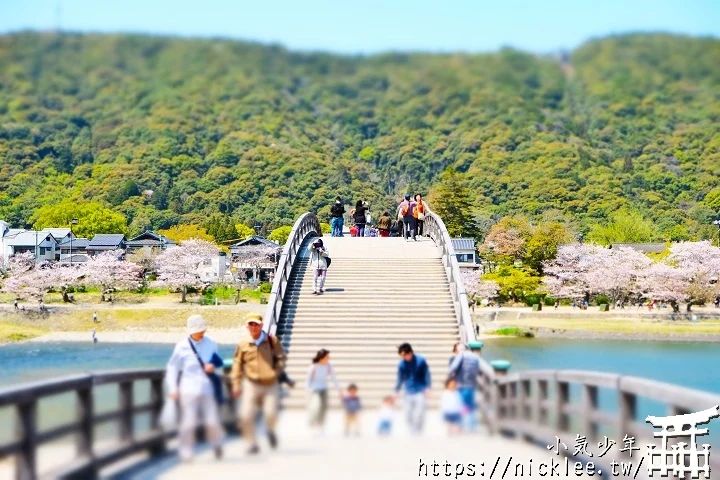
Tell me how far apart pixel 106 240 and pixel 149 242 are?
3823 mm

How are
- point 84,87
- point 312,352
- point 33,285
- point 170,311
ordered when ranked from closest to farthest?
point 312,352 → point 170,311 → point 33,285 → point 84,87

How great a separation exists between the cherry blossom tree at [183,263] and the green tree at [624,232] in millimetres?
33933

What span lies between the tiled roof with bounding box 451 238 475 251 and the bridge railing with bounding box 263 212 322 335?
1827 inches

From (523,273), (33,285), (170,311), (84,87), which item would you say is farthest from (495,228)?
(84,87)

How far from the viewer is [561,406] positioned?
310 inches

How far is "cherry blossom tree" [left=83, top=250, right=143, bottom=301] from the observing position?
206 feet

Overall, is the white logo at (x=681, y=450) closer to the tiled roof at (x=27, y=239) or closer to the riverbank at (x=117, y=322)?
the riverbank at (x=117, y=322)

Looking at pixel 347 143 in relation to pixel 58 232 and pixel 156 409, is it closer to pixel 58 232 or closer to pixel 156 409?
pixel 58 232

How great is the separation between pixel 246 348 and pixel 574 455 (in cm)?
311

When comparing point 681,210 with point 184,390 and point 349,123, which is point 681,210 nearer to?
point 349,123

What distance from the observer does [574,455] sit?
7.40 meters

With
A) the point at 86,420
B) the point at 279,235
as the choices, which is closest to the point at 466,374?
the point at 86,420

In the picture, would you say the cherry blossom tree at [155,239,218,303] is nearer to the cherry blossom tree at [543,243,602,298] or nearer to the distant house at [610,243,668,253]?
the cherry blossom tree at [543,243,602,298]

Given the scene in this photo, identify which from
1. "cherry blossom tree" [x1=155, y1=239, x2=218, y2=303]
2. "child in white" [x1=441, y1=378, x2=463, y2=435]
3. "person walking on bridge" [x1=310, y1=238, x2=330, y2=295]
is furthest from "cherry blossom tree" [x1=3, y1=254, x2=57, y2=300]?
"child in white" [x1=441, y1=378, x2=463, y2=435]
